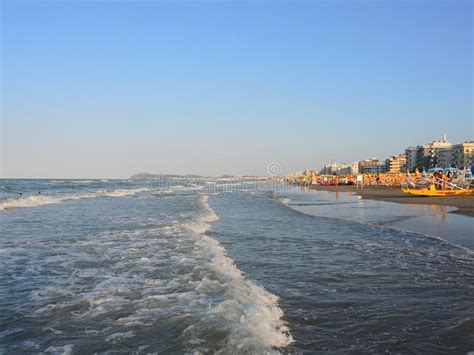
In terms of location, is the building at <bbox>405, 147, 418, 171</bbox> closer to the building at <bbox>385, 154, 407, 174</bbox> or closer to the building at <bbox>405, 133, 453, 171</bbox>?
the building at <bbox>405, 133, 453, 171</bbox>

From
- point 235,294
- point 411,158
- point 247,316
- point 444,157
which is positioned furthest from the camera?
point 411,158

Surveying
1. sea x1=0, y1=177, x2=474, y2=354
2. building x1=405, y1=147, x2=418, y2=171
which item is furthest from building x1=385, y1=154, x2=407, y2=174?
sea x1=0, y1=177, x2=474, y2=354

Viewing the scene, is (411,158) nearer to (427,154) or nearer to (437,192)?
(427,154)

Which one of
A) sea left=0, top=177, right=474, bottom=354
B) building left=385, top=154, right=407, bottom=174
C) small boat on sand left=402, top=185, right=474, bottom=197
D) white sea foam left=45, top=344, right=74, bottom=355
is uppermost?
building left=385, top=154, right=407, bottom=174

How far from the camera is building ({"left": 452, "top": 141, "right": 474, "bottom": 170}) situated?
5256 inches

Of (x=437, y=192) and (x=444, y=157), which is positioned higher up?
(x=444, y=157)

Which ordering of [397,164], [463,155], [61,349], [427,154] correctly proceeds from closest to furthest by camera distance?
[61,349] < [463,155] < [427,154] < [397,164]

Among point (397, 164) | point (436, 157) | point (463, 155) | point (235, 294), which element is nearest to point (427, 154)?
point (436, 157)

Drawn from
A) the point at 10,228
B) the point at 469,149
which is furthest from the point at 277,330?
the point at 469,149

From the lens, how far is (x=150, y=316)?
584cm

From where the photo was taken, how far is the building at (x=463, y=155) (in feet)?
438

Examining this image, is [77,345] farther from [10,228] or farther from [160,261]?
[10,228]

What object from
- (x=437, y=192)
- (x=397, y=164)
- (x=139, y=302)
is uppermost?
(x=397, y=164)

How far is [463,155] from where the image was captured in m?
135
